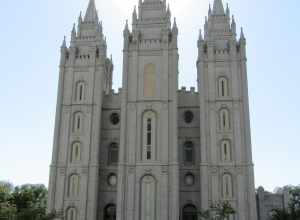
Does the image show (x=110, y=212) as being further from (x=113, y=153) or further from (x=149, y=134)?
(x=149, y=134)

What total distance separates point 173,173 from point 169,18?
17112mm

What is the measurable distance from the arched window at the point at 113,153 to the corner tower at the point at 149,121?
250 cm

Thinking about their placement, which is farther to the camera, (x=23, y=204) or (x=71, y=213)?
(x=23, y=204)

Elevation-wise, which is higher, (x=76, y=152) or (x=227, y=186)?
(x=76, y=152)

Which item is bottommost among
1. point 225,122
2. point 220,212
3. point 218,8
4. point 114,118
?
point 220,212

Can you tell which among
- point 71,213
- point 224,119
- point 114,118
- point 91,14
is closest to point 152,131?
point 114,118

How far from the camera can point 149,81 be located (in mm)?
44875

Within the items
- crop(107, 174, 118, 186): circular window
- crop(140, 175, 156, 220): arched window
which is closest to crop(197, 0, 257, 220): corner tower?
crop(140, 175, 156, 220): arched window

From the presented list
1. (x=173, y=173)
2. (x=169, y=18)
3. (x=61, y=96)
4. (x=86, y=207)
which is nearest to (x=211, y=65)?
(x=169, y=18)

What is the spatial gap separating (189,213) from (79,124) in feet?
44.4

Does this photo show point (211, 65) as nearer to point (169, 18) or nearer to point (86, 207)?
point (169, 18)

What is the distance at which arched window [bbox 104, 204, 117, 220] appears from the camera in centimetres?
4266

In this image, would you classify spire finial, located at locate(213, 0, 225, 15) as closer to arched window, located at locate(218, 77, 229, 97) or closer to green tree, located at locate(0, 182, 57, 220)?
arched window, located at locate(218, 77, 229, 97)

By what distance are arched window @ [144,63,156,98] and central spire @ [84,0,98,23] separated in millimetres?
9650
